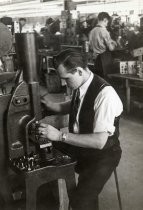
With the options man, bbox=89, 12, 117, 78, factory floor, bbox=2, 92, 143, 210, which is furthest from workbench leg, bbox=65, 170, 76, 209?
man, bbox=89, 12, 117, 78

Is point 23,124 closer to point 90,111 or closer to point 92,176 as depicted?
point 90,111

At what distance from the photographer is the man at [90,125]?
170 centimetres

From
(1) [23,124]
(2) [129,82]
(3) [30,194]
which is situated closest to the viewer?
(1) [23,124]

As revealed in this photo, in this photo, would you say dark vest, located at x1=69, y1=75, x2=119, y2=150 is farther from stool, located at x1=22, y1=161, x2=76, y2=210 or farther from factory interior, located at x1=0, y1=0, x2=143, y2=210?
stool, located at x1=22, y1=161, x2=76, y2=210

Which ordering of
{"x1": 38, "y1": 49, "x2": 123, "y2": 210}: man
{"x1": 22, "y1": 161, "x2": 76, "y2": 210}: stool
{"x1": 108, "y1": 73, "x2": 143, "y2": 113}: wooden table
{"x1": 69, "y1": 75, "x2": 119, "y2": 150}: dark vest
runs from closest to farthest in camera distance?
{"x1": 22, "y1": 161, "x2": 76, "y2": 210}: stool
{"x1": 38, "y1": 49, "x2": 123, "y2": 210}: man
{"x1": 69, "y1": 75, "x2": 119, "y2": 150}: dark vest
{"x1": 108, "y1": 73, "x2": 143, "y2": 113}: wooden table

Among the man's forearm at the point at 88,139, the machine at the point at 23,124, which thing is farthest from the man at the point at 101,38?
the machine at the point at 23,124

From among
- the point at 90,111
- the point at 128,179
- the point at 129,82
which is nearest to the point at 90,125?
the point at 90,111

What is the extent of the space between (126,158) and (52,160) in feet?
7.00

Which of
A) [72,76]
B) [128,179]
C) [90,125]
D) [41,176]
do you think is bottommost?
[128,179]

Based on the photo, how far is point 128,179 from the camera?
3002 millimetres

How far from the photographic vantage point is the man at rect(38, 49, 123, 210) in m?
1.70

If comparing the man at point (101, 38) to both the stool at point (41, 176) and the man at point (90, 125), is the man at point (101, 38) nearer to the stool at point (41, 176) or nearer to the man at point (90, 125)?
the man at point (90, 125)

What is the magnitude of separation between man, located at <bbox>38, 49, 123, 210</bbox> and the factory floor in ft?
1.19

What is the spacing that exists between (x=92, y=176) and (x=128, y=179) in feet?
4.20
